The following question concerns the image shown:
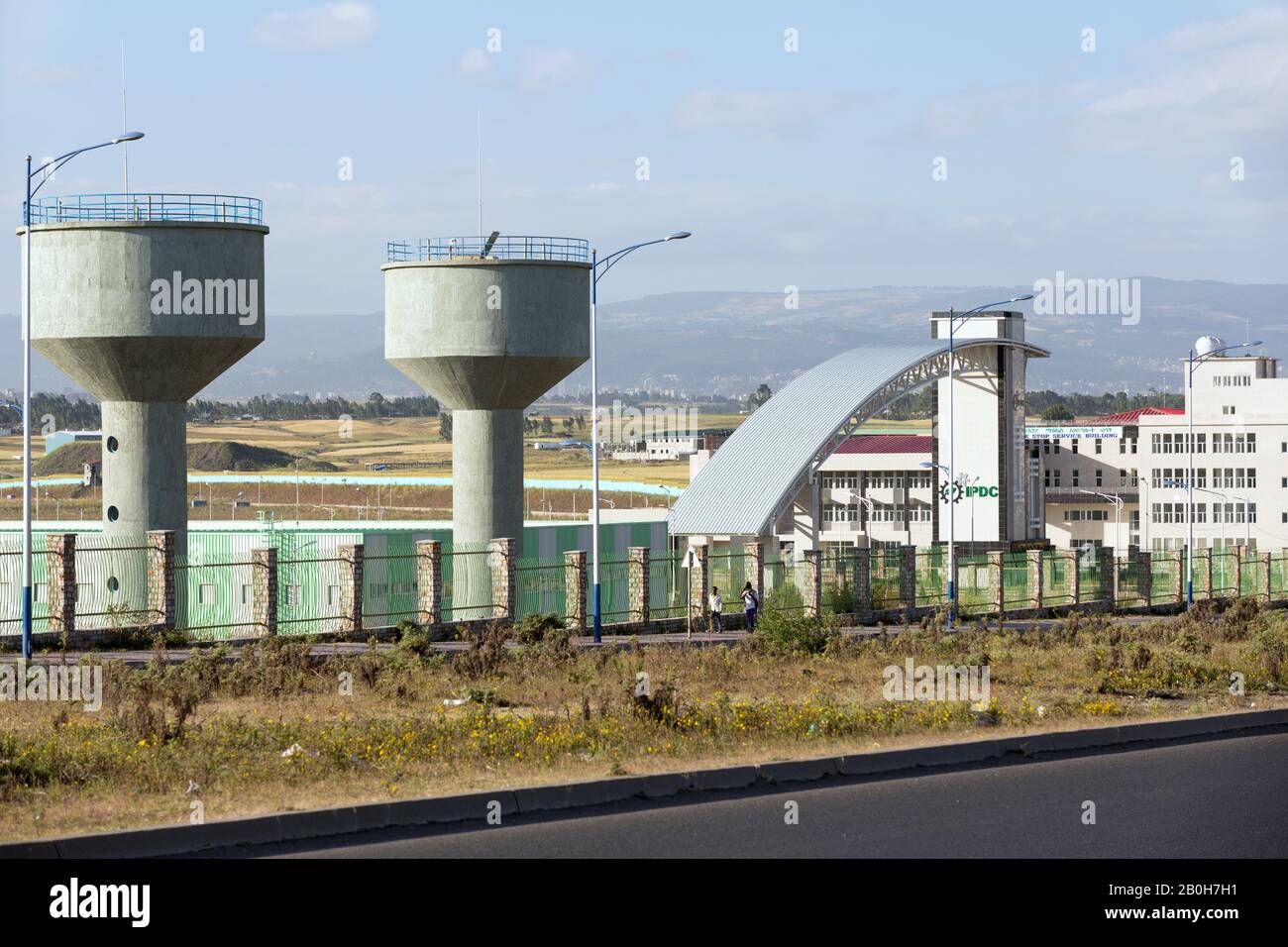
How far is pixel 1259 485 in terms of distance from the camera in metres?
102

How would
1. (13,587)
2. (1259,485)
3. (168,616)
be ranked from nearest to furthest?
(168,616)
(13,587)
(1259,485)

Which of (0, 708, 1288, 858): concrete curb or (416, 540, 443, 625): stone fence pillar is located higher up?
(416, 540, 443, 625): stone fence pillar

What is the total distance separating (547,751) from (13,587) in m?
27.5

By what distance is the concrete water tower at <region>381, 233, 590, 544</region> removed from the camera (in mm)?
42406

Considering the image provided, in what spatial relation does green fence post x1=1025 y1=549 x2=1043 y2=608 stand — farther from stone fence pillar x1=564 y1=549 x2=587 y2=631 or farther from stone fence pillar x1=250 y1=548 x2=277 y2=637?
stone fence pillar x1=250 y1=548 x2=277 y2=637

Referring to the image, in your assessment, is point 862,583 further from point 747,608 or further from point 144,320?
point 144,320

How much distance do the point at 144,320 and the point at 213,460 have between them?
13313cm

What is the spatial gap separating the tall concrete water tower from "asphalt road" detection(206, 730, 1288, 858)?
79.5 feet

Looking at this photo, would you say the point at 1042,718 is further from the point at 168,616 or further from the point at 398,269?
the point at 398,269

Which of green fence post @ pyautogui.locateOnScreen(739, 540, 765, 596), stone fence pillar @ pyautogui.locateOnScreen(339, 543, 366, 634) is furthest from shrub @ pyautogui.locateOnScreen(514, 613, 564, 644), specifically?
green fence post @ pyautogui.locateOnScreen(739, 540, 765, 596)

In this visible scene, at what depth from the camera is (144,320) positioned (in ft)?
117

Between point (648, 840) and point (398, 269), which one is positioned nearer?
point (648, 840)

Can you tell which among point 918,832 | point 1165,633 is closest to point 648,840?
point 918,832
